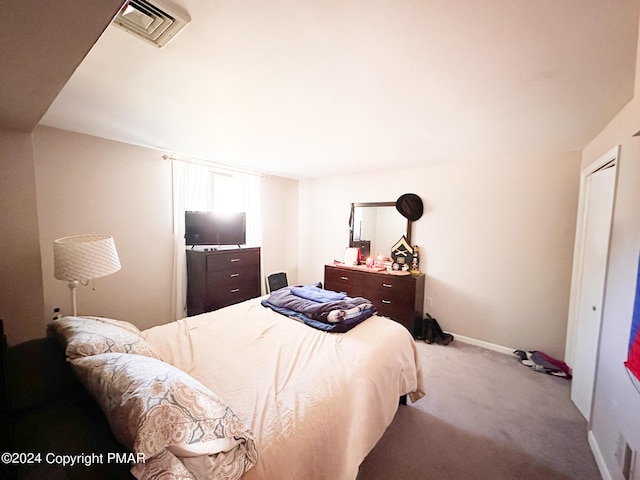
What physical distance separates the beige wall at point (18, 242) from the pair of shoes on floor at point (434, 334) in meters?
3.70

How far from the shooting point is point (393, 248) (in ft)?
12.2

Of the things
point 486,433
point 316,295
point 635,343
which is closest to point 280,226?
point 316,295

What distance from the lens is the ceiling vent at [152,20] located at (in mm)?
950

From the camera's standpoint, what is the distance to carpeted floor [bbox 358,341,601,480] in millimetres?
1519

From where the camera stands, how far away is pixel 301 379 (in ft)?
4.29

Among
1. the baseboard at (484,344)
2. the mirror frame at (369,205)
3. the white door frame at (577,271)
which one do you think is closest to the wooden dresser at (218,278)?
the mirror frame at (369,205)

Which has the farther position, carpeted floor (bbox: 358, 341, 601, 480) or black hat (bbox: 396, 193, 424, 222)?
black hat (bbox: 396, 193, 424, 222)

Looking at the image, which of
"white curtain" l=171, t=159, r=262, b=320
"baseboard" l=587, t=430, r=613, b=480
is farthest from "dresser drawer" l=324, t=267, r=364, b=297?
"baseboard" l=587, t=430, r=613, b=480

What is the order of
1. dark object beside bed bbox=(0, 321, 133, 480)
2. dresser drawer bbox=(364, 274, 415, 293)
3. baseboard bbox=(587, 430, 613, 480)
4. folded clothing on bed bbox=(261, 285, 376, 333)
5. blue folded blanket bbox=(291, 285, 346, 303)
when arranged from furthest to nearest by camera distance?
dresser drawer bbox=(364, 274, 415, 293)
blue folded blanket bbox=(291, 285, 346, 303)
folded clothing on bed bbox=(261, 285, 376, 333)
baseboard bbox=(587, 430, 613, 480)
dark object beside bed bbox=(0, 321, 133, 480)

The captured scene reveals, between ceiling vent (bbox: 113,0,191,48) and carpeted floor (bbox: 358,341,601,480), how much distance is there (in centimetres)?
251

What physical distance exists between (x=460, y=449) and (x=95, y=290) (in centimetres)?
358

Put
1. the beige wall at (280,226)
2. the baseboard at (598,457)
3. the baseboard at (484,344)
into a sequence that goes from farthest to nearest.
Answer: the beige wall at (280,226) < the baseboard at (484,344) < the baseboard at (598,457)

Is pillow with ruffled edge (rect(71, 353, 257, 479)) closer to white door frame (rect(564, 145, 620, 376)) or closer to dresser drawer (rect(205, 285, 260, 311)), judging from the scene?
dresser drawer (rect(205, 285, 260, 311))

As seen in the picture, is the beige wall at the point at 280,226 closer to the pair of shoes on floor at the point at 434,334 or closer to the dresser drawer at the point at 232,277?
the dresser drawer at the point at 232,277
